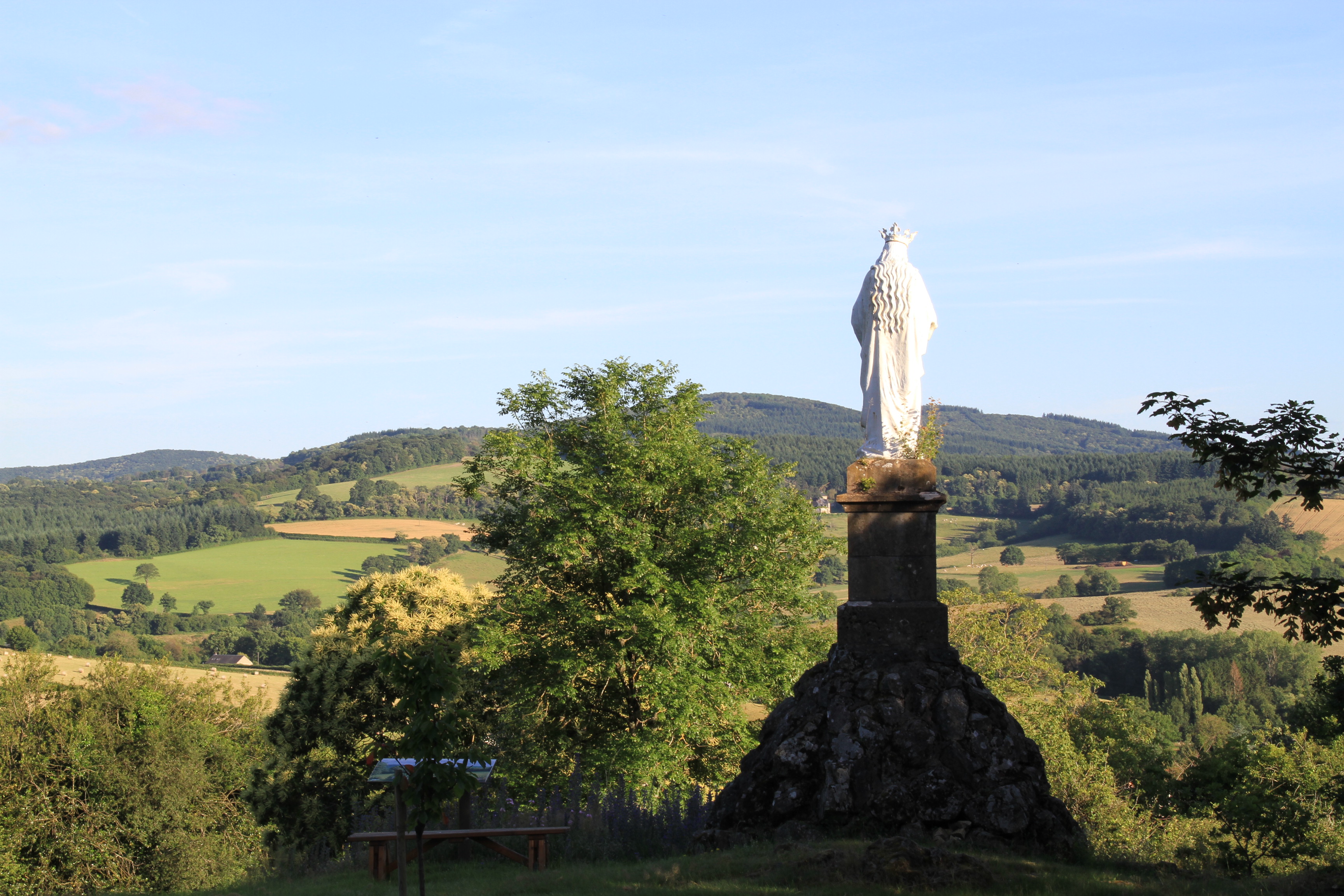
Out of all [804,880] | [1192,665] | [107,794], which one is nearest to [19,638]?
[107,794]

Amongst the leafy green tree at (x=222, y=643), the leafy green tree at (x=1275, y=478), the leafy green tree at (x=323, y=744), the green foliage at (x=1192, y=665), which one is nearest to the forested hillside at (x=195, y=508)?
the leafy green tree at (x=222, y=643)

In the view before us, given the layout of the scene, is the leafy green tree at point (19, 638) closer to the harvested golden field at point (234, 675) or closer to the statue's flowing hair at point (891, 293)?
the harvested golden field at point (234, 675)

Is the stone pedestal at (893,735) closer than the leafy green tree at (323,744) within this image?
Yes

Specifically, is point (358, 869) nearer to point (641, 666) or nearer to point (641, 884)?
point (641, 884)

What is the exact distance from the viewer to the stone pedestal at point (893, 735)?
10719 mm

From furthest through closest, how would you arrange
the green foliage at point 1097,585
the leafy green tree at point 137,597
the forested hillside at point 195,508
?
1. the forested hillside at point 195,508
2. the leafy green tree at point 137,597
3. the green foliage at point 1097,585

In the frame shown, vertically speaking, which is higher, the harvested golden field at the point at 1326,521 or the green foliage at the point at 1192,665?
the harvested golden field at the point at 1326,521

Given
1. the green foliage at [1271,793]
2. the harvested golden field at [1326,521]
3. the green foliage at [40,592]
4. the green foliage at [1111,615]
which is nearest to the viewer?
the green foliage at [1271,793]

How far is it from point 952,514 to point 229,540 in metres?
95.4

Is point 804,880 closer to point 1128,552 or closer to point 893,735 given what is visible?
point 893,735

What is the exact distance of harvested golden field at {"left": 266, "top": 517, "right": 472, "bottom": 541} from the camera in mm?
123125

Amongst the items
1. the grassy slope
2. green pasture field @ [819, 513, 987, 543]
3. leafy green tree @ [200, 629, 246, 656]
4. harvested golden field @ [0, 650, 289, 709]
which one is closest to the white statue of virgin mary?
harvested golden field @ [0, 650, 289, 709]

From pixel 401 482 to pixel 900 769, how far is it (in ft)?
483

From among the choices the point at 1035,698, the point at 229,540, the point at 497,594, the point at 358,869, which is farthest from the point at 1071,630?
the point at 229,540
